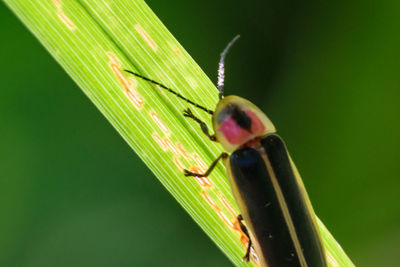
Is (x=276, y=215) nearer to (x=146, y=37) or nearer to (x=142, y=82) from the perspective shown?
(x=142, y=82)

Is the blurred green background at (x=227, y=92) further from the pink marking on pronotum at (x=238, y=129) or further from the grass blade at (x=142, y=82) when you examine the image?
the grass blade at (x=142, y=82)

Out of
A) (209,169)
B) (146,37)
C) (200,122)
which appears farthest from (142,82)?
(209,169)

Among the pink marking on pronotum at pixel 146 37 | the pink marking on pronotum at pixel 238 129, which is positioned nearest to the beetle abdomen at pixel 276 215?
the pink marking on pronotum at pixel 238 129

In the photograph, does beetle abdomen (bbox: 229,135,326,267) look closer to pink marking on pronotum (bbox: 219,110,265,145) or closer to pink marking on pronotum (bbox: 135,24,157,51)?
pink marking on pronotum (bbox: 219,110,265,145)

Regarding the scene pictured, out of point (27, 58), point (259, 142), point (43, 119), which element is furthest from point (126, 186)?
point (259, 142)

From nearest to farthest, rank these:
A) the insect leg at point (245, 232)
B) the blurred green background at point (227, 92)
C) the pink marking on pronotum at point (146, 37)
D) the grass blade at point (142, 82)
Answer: the grass blade at point (142, 82)
the pink marking on pronotum at point (146, 37)
the insect leg at point (245, 232)
the blurred green background at point (227, 92)

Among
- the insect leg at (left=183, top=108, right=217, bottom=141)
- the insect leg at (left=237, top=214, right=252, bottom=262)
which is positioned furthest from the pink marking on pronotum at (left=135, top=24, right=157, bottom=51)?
the insect leg at (left=237, top=214, right=252, bottom=262)
